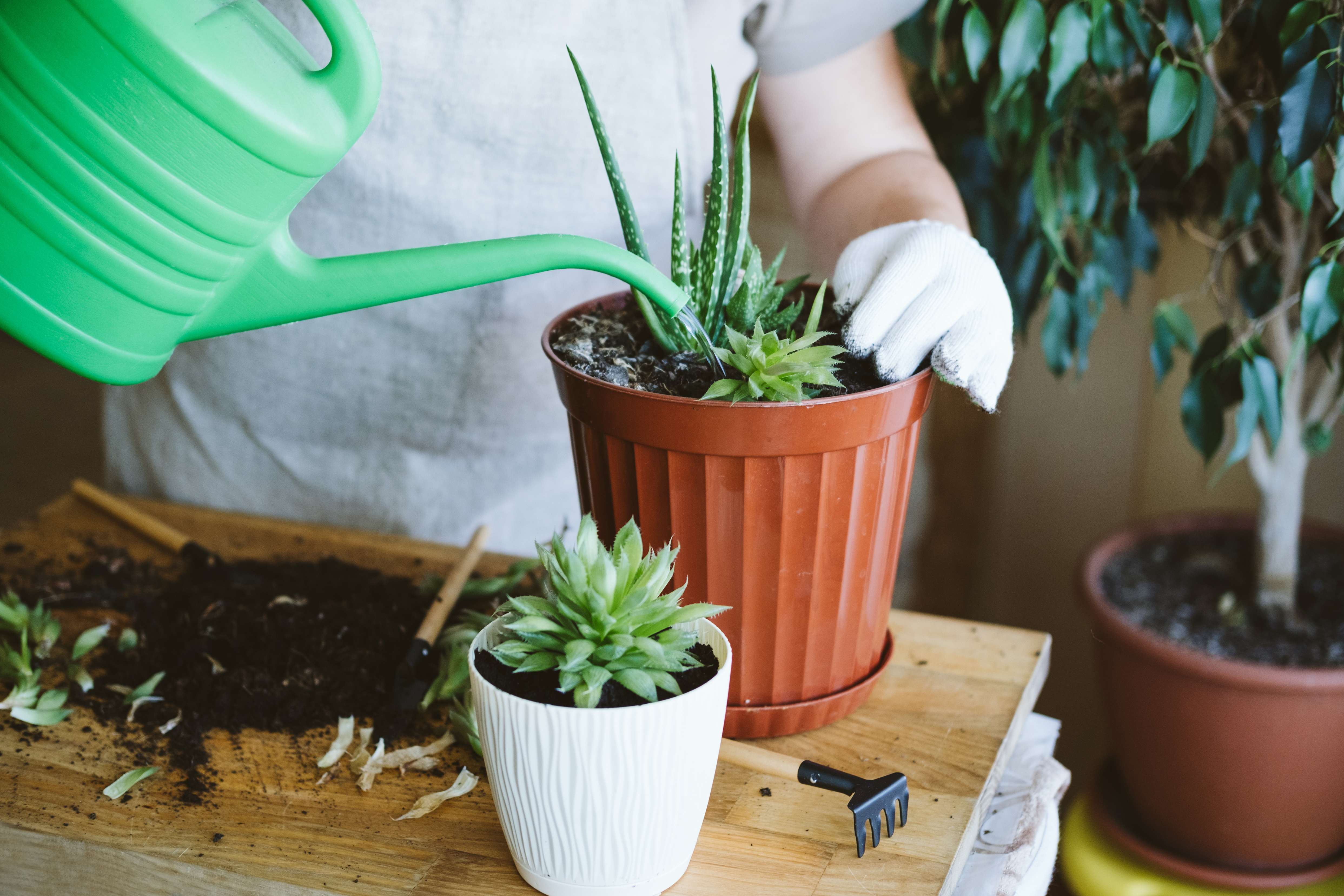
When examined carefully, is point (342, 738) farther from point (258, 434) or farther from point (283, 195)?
point (258, 434)

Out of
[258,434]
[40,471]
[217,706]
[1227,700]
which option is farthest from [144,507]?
[40,471]

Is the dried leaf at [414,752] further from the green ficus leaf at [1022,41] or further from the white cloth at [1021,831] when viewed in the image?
the green ficus leaf at [1022,41]

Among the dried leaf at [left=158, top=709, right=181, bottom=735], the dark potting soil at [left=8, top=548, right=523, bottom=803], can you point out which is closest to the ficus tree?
the dark potting soil at [left=8, top=548, right=523, bottom=803]

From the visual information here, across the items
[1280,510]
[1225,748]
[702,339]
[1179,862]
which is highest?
[702,339]

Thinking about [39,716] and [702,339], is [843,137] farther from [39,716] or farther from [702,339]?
[39,716]

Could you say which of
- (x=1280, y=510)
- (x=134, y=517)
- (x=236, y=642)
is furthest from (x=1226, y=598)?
(x=134, y=517)

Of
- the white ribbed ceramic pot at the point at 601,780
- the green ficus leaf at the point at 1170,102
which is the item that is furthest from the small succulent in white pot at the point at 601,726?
the green ficus leaf at the point at 1170,102

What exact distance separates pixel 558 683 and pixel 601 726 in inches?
1.7

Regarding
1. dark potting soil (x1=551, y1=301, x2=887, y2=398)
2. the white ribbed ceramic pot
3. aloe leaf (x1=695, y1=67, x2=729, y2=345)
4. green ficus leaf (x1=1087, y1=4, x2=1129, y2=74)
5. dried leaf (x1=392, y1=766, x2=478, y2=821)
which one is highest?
green ficus leaf (x1=1087, y1=4, x2=1129, y2=74)

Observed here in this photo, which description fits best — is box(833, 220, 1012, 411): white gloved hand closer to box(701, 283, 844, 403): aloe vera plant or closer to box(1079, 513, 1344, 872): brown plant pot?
box(701, 283, 844, 403): aloe vera plant

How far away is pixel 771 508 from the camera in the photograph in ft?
1.93

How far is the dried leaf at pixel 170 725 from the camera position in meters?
0.66

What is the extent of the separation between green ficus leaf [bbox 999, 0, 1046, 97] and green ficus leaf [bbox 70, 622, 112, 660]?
31.9 inches

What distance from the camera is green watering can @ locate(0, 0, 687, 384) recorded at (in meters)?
0.43
